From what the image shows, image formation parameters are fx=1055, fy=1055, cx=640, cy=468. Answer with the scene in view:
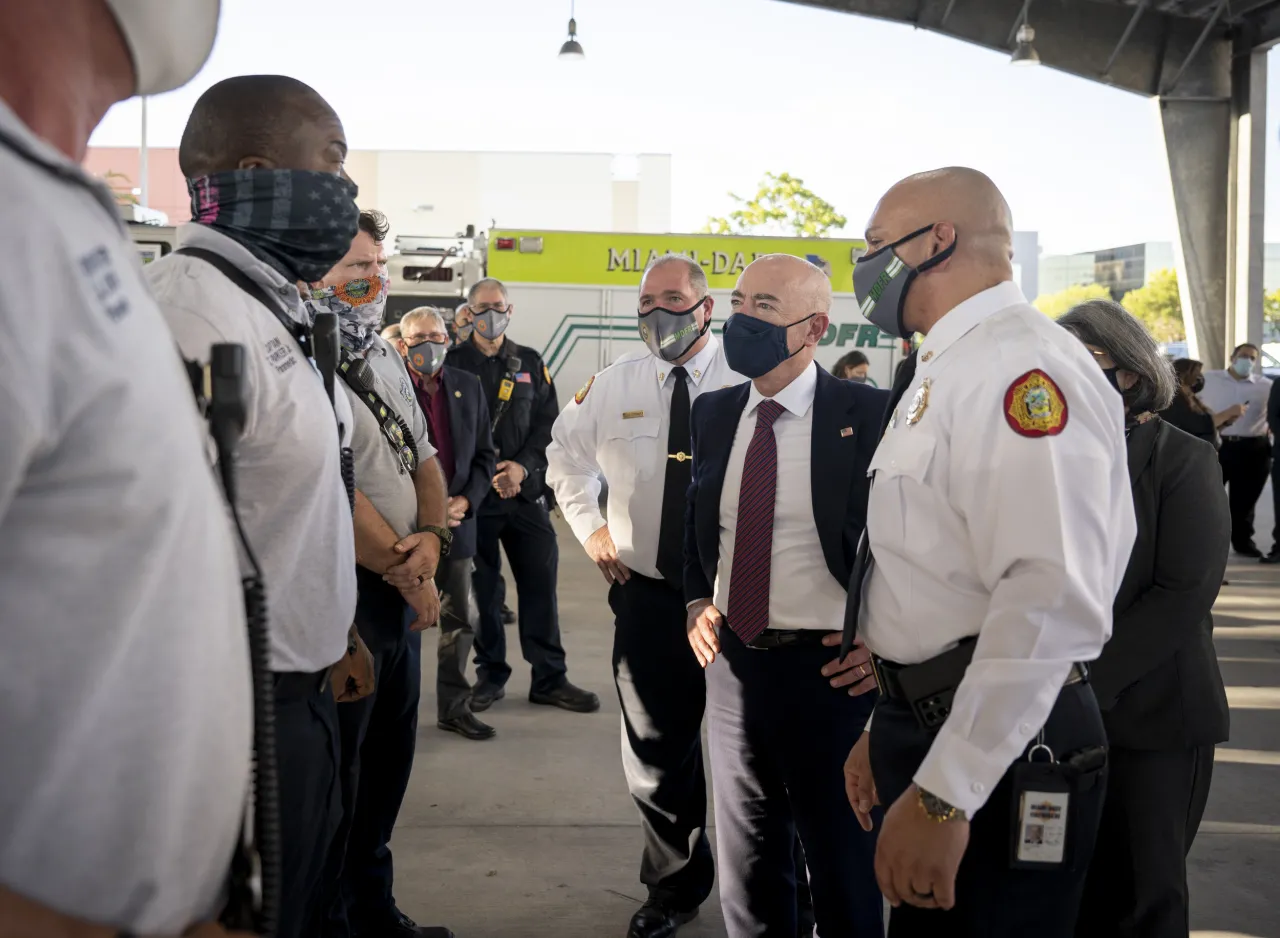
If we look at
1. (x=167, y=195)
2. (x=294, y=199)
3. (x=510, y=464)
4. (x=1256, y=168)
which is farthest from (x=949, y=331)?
(x=167, y=195)

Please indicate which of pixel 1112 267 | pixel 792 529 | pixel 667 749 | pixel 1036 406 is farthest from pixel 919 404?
pixel 1112 267

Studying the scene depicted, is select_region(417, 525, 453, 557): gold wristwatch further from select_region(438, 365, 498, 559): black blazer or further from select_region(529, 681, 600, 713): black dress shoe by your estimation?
select_region(529, 681, 600, 713): black dress shoe

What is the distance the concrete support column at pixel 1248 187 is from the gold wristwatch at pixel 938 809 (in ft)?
49.0

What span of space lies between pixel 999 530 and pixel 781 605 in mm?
1132

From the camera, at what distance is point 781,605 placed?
2.78 m

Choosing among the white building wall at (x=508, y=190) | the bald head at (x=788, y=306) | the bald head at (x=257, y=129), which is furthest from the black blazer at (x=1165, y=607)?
the white building wall at (x=508, y=190)

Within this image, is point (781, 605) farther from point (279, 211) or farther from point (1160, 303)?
point (1160, 303)

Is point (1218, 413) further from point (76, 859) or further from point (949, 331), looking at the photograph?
point (76, 859)

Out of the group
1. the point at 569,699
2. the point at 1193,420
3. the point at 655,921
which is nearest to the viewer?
the point at 655,921

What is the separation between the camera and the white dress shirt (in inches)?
109

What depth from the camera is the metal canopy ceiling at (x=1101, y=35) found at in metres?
14.6

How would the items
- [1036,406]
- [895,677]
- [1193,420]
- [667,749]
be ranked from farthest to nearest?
[1193,420] < [667,749] < [895,677] < [1036,406]

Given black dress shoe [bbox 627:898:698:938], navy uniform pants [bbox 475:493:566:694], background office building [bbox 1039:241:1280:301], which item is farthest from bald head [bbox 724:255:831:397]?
background office building [bbox 1039:241:1280:301]

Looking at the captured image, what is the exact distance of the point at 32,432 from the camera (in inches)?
29.3
